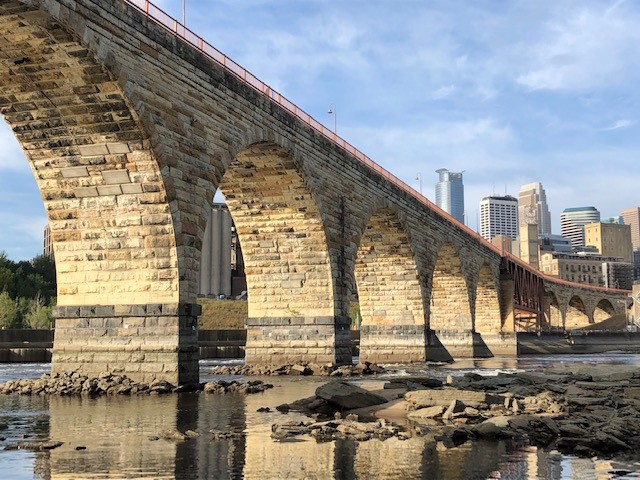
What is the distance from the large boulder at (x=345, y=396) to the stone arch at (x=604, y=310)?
12260 cm

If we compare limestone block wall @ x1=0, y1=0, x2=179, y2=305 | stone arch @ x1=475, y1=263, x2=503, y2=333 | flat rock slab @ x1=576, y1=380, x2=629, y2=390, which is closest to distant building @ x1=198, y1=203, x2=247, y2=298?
stone arch @ x1=475, y1=263, x2=503, y2=333

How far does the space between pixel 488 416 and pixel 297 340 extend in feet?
59.9

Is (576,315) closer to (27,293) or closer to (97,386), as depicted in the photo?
(27,293)

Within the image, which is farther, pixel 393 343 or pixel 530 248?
pixel 530 248

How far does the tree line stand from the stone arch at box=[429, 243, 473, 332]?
93.8 feet

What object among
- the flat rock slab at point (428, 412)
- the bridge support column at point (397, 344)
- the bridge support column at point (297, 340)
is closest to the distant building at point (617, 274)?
the bridge support column at point (397, 344)

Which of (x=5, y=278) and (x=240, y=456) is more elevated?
(x=5, y=278)

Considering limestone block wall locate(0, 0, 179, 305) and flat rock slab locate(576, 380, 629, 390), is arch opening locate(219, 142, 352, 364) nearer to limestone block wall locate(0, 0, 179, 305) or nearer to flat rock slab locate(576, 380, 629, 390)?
limestone block wall locate(0, 0, 179, 305)

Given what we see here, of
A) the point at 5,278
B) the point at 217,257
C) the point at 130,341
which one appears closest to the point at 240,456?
the point at 130,341

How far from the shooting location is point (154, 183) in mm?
21359

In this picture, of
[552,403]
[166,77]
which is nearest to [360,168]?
[166,77]

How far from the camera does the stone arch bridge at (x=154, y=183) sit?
1947 centimetres

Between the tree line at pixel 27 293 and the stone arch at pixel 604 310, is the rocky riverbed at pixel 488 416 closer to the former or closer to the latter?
the tree line at pixel 27 293

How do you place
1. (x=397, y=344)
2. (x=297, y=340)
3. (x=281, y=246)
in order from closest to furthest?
(x=297, y=340)
(x=281, y=246)
(x=397, y=344)
